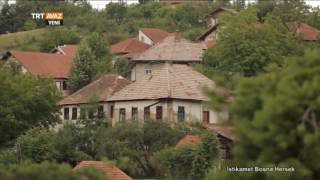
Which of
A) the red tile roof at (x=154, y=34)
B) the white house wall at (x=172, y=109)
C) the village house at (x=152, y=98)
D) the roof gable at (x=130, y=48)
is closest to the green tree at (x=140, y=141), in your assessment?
the village house at (x=152, y=98)

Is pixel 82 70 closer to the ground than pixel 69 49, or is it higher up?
closer to the ground

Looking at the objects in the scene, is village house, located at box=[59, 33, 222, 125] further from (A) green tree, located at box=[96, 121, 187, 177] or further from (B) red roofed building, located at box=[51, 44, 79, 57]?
(B) red roofed building, located at box=[51, 44, 79, 57]

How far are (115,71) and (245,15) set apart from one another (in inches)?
415

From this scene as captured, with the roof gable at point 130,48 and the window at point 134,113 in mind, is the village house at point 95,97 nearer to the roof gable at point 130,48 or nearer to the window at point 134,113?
the window at point 134,113

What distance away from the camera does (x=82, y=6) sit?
126 metres

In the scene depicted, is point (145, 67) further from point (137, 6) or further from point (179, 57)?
point (137, 6)

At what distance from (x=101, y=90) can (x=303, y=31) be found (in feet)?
76.0

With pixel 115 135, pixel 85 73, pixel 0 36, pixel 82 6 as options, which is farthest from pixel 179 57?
pixel 82 6

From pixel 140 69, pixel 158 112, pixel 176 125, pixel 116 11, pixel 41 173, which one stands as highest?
pixel 116 11

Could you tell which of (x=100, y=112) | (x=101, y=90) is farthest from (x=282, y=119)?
(x=101, y=90)

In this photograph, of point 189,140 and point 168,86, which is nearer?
point 189,140

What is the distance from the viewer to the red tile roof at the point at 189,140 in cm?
3979

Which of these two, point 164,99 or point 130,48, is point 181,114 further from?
point 130,48

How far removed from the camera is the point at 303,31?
233 feet
